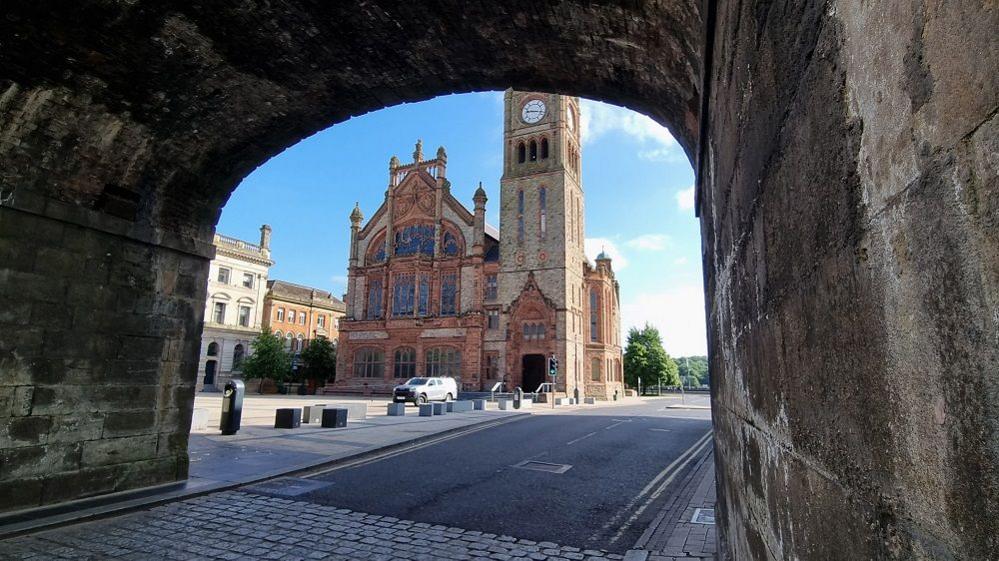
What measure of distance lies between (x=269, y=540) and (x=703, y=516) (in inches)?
208

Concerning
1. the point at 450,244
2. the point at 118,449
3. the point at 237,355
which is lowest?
the point at 118,449

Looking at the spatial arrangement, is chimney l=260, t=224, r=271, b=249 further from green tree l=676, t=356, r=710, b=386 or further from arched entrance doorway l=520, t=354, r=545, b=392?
green tree l=676, t=356, r=710, b=386

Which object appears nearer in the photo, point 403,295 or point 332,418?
point 332,418

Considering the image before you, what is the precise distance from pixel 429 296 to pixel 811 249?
4410 centimetres

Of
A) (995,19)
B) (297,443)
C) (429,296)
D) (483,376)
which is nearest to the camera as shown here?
(995,19)

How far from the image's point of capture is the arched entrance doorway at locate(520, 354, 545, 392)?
→ 41125 mm

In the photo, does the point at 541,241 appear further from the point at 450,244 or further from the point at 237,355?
the point at 237,355

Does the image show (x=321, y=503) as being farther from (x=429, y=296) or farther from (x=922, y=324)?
(x=429, y=296)

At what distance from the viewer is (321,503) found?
24.2 ft

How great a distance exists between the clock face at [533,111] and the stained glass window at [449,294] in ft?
47.7

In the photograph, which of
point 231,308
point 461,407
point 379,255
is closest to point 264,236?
point 231,308

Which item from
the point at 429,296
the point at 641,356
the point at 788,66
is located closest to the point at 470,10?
the point at 788,66

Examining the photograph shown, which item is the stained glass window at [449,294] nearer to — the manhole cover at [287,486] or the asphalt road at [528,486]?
the asphalt road at [528,486]

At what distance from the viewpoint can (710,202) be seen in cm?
432
